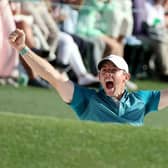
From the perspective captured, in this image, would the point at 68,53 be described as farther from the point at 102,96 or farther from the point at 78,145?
the point at 78,145

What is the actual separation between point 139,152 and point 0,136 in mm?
833

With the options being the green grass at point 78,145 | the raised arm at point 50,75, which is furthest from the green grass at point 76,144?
the raised arm at point 50,75

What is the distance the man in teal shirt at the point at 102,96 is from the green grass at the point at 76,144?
700 millimetres

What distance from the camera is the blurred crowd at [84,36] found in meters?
12.9

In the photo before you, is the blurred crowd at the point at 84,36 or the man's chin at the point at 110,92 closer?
the man's chin at the point at 110,92

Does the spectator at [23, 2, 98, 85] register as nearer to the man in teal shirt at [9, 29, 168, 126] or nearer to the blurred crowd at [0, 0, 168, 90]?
the blurred crowd at [0, 0, 168, 90]

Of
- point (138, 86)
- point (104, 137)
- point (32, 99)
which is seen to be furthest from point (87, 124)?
point (138, 86)

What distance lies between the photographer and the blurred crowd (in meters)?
12.9

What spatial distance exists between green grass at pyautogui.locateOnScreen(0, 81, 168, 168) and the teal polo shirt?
717 millimetres

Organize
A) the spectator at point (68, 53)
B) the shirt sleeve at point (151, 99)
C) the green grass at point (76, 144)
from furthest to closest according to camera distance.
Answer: the spectator at point (68, 53), the shirt sleeve at point (151, 99), the green grass at point (76, 144)

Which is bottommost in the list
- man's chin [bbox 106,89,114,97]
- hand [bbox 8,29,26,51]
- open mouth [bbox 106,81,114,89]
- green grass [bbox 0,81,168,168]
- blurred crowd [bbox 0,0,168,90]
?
blurred crowd [bbox 0,0,168,90]

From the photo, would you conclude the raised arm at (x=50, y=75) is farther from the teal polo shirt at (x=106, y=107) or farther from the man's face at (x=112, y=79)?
the man's face at (x=112, y=79)

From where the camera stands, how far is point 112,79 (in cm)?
666

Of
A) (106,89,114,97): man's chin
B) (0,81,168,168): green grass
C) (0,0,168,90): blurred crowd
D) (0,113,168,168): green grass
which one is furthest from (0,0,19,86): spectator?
(0,113,168,168): green grass
